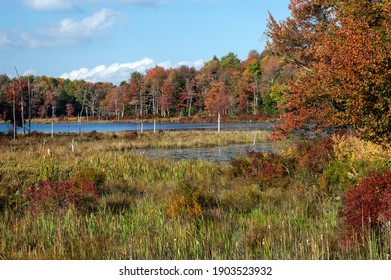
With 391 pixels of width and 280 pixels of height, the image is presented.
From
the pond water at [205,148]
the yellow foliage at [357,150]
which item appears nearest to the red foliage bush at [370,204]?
the yellow foliage at [357,150]

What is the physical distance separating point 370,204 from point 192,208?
3.48 meters

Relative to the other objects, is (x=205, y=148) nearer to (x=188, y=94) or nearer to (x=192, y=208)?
(x=192, y=208)

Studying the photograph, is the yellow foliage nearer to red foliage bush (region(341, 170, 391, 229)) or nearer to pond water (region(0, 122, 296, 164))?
pond water (region(0, 122, 296, 164))

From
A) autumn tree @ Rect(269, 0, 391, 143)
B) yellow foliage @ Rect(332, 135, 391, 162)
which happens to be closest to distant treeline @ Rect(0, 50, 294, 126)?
autumn tree @ Rect(269, 0, 391, 143)

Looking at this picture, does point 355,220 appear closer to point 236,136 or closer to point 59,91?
point 236,136

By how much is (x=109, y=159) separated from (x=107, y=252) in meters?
13.9

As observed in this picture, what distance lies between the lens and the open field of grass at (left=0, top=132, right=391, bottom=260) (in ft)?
21.0

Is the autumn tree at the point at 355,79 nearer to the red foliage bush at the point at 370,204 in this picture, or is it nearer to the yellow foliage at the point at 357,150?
the yellow foliage at the point at 357,150

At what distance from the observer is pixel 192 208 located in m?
9.08

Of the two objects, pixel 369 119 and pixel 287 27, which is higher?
pixel 287 27

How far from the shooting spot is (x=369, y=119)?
42.6ft

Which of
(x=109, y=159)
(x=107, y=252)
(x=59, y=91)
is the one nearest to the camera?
(x=107, y=252)

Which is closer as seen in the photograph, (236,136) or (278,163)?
(278,163)

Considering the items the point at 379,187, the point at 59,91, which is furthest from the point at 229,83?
the point at 379,187
